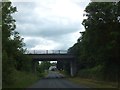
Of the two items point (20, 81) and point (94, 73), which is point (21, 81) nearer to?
point (20, 81)

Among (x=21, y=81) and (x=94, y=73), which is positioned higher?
(x=94, y=73)

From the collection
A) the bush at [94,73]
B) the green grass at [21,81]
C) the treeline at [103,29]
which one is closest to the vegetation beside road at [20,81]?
the green grass at [21,81]

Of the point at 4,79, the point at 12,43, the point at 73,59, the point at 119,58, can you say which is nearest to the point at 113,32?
the point at 119,58

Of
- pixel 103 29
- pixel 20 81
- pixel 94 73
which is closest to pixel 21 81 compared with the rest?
pixel 20 81

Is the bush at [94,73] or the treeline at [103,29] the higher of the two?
the treeline at [103,29]

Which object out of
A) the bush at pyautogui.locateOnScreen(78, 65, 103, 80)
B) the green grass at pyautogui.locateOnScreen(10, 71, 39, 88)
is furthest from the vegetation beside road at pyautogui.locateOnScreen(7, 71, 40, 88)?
the bush at pyautogui.locateOnScreen(78, 65, 103, 80)

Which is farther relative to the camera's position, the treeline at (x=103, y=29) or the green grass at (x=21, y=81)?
the green grass at (x=21, y=81)

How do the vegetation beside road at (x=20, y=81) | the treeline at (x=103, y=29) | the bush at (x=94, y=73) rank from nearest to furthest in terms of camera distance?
the treeline at (x=103, y=29) → the vegetation beside road at (x=20, y=81) → the bush at (x=94, y=73)

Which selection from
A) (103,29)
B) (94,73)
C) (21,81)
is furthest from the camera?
(94,73)

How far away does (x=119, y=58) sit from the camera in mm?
57281

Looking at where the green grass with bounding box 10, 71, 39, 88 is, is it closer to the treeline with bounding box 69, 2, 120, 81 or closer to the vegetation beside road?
the vegetation beside road

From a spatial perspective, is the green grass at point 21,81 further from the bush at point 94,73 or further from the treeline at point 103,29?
the bush at point 94,73

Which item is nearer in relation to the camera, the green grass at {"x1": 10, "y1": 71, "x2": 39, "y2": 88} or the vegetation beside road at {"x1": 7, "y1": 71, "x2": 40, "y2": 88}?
the vegetation beside road at {"x1": 7, "y1": 71, "x2": 40, "y2": 88}

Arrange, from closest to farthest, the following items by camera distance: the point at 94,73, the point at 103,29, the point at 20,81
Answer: the point at 103,29
the point at 20,81
the point at 94,73
